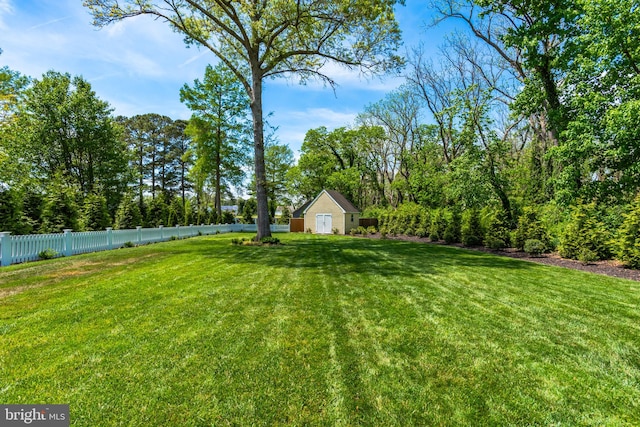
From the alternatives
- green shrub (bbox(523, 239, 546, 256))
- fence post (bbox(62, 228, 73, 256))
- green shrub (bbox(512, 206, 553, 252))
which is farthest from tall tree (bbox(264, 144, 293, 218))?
green shrub (bbox(523, 239, 546, 256))

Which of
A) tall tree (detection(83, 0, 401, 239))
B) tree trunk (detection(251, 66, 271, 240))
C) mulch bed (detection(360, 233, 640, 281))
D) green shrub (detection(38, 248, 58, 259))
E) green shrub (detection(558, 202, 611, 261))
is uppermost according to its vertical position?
tall tree (detection(83, 0, 401, 239))

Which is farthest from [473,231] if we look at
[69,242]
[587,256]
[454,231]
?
[69,242]

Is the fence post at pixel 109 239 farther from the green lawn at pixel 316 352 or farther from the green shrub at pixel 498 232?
the green shrub at pixel 498 232

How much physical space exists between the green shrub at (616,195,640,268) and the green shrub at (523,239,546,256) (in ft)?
8.78

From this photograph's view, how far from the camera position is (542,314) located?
4453mm

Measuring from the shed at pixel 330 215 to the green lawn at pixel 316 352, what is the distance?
826 inches

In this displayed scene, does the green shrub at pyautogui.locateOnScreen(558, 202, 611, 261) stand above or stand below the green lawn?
above

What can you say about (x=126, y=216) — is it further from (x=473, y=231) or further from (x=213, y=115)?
(x=473, y=231)

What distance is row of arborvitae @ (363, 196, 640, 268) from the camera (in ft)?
28.0

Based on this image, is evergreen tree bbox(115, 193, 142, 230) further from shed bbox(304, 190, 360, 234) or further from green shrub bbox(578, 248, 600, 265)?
green shrub bbox(578, 248, 600, 265)

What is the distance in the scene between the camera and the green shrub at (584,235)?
31.0ft

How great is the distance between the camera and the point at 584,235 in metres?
9.70

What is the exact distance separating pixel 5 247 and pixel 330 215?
22243mm

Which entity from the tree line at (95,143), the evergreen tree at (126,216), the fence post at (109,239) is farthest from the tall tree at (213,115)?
the fence post at (109,239)
